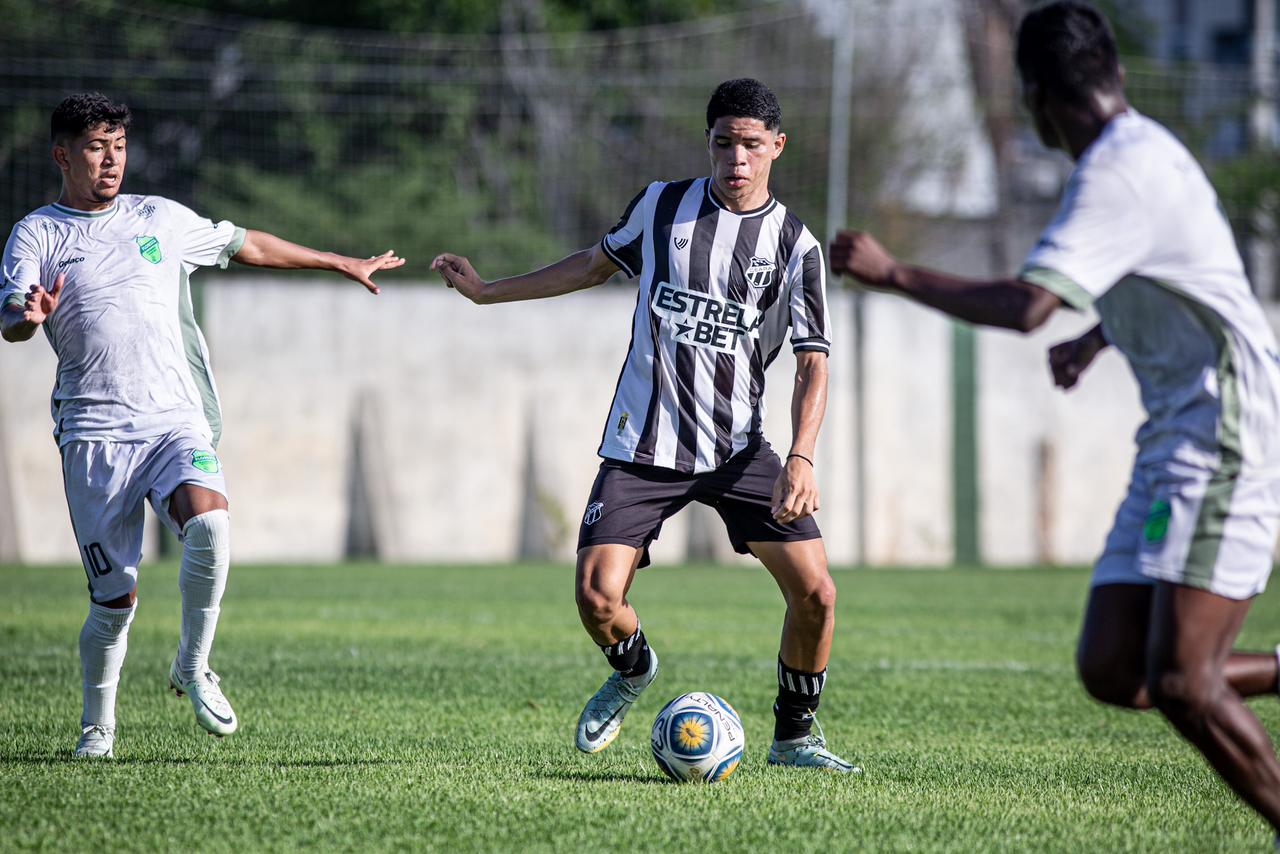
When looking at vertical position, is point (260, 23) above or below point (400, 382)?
above

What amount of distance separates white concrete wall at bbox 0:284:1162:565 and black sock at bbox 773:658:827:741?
11.7 meters

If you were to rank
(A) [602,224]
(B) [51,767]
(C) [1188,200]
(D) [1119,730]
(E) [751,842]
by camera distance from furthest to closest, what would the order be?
(A) [602,224] < (D) [1119,730] < (B) [51,767] < (E) [751,842] < (C) [1188,200]

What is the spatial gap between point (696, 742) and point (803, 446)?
109 centimetres

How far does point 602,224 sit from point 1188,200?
16.5 metres

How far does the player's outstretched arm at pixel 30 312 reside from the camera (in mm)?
5168

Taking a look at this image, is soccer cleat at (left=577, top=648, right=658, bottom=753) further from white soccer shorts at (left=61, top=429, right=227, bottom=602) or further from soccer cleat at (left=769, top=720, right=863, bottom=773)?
white soccer shorts at (left=61, top=429, right=227, bottom=602)

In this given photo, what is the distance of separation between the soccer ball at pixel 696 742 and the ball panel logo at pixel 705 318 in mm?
1303

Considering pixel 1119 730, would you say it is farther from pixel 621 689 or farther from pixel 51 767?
pixel 51 767

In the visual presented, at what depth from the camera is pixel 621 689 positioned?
5.77 meters

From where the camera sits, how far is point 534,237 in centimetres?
2055

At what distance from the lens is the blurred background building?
57.9 ft

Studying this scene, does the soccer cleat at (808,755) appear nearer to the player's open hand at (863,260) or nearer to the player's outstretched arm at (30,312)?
the player's open hand at (863,260)

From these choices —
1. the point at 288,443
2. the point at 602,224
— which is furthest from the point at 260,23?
the point at 288,443

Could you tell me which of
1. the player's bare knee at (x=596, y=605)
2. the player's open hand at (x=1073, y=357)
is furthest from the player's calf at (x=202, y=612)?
the player's open hand at (x=1073, y=357)
